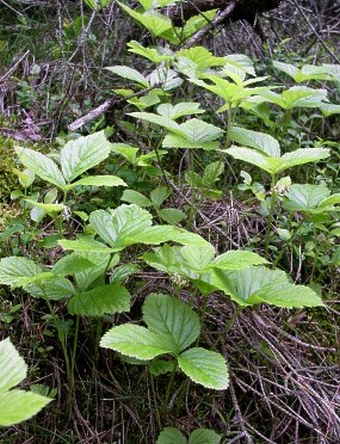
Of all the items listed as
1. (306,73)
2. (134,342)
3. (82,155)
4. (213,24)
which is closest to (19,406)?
(134,342)

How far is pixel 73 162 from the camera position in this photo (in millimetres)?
1362

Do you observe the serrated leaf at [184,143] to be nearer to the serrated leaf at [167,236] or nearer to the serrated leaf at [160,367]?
the serrated leaf at [167,236]

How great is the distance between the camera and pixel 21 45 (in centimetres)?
282

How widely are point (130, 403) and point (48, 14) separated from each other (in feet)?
8.65

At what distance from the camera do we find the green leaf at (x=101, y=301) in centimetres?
118

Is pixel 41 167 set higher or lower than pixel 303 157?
higher

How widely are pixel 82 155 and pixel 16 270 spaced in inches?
13.5

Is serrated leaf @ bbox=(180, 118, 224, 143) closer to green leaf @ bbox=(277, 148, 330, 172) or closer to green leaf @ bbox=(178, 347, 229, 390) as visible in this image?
green leaf @ bbox=(277, 148, 330, 172)

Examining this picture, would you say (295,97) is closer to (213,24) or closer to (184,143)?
(184,143)

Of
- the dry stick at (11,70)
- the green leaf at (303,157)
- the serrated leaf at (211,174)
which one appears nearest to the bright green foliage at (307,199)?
the green leaf at (303,157)

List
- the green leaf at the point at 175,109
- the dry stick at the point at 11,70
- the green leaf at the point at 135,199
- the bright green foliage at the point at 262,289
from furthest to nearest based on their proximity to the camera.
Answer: the dry stick at the point at 11,70, the green leaf at the point at 175,109, the green leaf at the point at 135,199, the bright green foliage at the point at 262,289

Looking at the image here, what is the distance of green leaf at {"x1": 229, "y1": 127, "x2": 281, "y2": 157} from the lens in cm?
161

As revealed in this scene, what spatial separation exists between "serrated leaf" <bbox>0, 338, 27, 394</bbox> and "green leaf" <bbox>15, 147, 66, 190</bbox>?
53 cm

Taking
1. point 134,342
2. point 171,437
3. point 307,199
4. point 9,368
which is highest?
point 9,368
